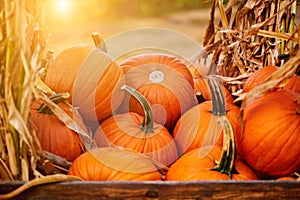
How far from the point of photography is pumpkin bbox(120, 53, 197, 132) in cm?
164

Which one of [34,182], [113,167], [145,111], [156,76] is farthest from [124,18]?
[34,182]

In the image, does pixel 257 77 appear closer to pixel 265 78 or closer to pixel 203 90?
pixel 265 78

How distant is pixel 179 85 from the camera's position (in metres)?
1.67

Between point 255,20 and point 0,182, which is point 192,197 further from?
point 255,20

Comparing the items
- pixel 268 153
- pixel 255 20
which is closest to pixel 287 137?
pixel 268 153

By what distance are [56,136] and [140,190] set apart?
379 mm

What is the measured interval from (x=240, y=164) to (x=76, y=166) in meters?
0.43

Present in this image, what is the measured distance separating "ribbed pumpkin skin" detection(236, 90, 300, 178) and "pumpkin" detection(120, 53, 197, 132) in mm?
306

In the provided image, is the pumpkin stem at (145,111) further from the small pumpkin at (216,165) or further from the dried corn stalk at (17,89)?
the dried corn stalk at (17,89)

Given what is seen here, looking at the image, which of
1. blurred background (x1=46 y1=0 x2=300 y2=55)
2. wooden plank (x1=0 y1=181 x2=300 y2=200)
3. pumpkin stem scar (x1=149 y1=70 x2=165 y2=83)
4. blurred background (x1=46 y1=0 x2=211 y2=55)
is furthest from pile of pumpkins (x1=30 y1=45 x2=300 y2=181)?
blurred background (x1=46 y1=0 x2=211 y2=55)

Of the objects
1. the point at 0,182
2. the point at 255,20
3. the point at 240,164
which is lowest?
the point at 240,164

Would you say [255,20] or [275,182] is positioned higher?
[255,20]

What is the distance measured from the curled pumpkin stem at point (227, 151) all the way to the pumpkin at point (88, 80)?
41cm

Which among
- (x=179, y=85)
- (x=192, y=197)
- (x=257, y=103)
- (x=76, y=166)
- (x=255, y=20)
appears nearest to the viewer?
(x=192, y=197)
